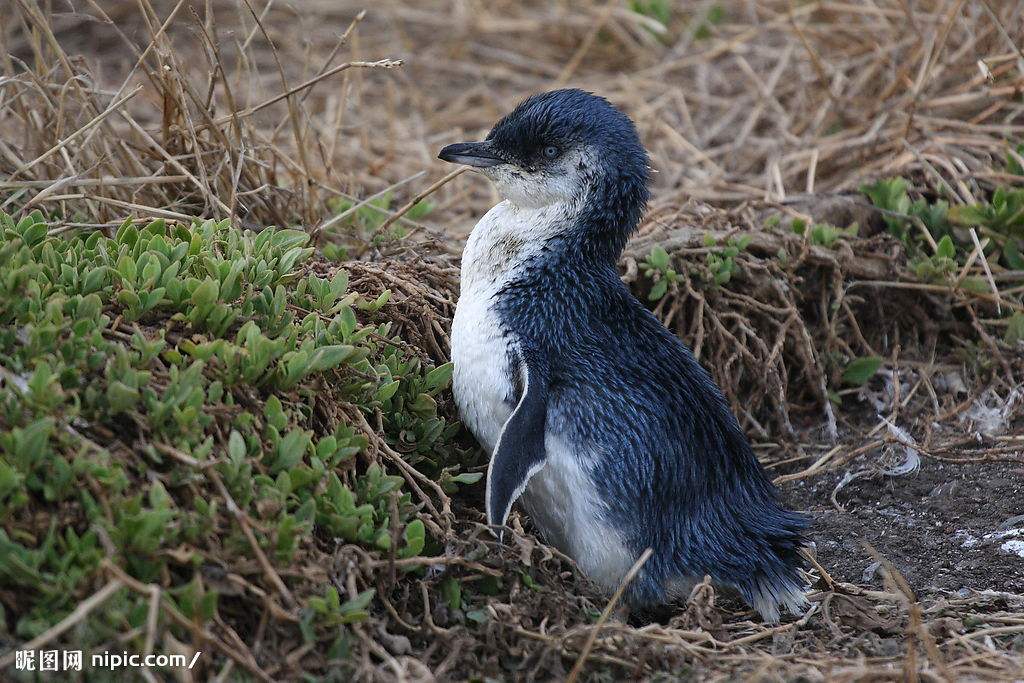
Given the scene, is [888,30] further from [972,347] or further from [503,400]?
[503,400]

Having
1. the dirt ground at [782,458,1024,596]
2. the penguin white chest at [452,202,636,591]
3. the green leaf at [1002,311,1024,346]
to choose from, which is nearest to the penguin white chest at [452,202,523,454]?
the penguin white chest at [452,202,636,591]

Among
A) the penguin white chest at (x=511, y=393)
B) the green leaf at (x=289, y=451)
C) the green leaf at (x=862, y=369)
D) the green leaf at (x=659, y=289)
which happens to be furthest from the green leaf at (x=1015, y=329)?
the green leaf at (x=289, y=451)

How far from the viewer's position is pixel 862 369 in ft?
15.0

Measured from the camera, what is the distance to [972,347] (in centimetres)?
465

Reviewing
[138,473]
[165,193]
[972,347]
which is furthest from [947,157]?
[138,473]

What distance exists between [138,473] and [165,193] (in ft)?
5.83

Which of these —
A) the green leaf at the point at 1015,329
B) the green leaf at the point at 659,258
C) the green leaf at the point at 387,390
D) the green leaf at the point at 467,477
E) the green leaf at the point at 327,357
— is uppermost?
the green leaf at the point at 327,357

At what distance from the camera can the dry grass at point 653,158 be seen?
289 cm

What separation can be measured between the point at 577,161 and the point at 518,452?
38.1 inches

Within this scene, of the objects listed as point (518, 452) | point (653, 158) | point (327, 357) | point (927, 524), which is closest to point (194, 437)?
point (327, 357)

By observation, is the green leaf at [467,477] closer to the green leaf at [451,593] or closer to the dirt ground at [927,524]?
the green leaf at [451,593]

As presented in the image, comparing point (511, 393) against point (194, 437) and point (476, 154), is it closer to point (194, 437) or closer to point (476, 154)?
point (476, 154)

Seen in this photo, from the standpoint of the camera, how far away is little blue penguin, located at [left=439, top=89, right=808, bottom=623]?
3244 mm

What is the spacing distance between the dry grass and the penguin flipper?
12 cm
